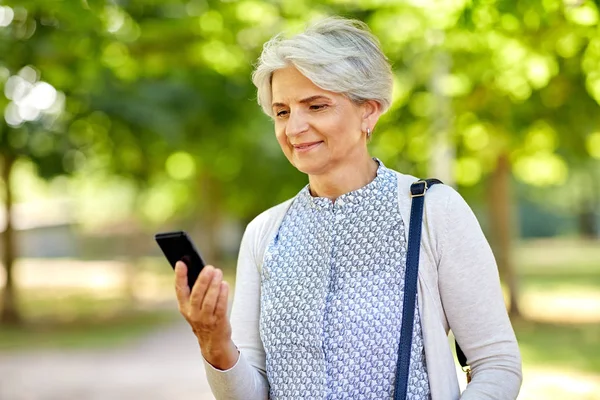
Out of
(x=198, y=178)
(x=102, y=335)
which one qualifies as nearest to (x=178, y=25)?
(x=102, y=335)

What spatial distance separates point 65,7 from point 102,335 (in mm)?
13366

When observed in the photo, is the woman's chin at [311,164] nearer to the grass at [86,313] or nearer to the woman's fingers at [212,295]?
the woman's fingers at [212,295]

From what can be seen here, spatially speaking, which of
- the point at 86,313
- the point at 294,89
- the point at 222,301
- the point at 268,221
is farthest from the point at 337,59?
the point at 86,313

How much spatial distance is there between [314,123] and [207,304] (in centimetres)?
54

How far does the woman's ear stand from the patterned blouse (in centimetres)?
12

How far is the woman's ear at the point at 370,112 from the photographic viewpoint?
7.97 feet

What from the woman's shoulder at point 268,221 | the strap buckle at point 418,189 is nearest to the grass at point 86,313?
the woman's shoulder at point 268,221

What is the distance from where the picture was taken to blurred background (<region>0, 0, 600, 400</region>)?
9.97 meters

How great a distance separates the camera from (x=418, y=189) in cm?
234

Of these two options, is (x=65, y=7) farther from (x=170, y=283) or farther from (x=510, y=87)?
(x=170, y=283)

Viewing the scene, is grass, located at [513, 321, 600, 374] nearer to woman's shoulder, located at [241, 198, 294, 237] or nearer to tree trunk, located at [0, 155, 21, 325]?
tree trunk, located at [0, 155, 21, 325]

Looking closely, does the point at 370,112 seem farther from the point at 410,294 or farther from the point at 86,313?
the point at 86,313

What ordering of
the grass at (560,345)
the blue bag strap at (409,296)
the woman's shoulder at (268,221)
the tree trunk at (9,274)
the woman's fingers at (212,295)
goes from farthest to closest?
1. the tree trunk at (9,274)
2. the grass at (560,345)
3. the woman's shoulder at (268,221)
4. the blue bag strap at (409,296)
5. the woman's fingers at (212,295)

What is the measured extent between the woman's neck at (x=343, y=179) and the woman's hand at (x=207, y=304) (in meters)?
0.46
